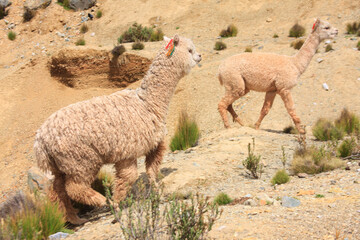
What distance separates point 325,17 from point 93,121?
18.1 metres

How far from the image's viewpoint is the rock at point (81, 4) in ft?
86.3

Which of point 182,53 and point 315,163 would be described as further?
point 315,163

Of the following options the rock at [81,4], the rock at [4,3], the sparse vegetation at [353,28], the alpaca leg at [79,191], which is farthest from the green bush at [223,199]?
the rock at [4,3]

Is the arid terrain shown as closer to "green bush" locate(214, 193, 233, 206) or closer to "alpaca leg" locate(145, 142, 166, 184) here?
"green bush" locate(214, 193, 233, 206)

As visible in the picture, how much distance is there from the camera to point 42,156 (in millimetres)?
4652

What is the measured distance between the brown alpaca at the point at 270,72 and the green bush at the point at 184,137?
1.13 meters

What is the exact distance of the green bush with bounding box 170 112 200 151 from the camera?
31.1 feet

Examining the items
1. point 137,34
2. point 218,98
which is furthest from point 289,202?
point 137,34

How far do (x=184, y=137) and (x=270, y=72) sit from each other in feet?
9.37

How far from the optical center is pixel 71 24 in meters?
25.1

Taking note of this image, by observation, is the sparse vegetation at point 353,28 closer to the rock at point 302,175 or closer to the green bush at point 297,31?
the green bush at point 297,31

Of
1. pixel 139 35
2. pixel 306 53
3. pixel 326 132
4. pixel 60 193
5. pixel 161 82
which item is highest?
pixel 161 82

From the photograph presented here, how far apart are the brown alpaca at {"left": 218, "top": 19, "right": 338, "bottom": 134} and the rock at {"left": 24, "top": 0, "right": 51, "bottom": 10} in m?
20.9

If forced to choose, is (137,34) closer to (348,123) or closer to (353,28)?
(353,28)
